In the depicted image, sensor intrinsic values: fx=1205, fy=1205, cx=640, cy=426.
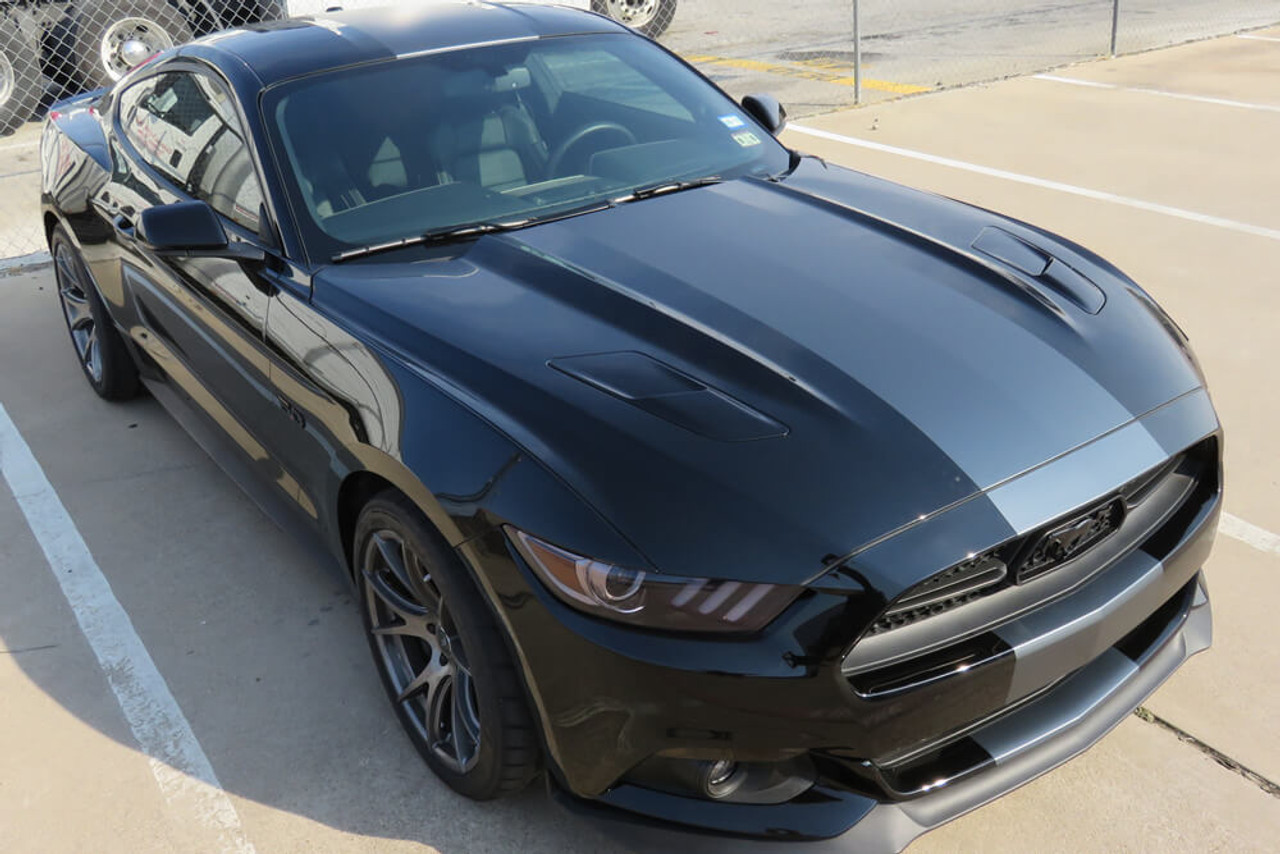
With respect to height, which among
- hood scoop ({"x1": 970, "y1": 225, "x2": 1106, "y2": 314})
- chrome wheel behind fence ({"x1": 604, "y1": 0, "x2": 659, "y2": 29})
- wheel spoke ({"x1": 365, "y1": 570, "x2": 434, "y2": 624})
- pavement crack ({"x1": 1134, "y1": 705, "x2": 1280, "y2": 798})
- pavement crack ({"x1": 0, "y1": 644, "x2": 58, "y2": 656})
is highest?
hood scoop ({"x1": 970, "y1": 225, "x2": 1106, "y2": 314})

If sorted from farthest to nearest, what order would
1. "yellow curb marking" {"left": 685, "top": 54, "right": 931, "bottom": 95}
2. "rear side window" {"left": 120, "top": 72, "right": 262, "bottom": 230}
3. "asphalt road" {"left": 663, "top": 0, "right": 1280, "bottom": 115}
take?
"asphalt road" {"left": 663, "top": 0, "right": 1280, "bottom": 115}
"yellow curb marking" {"left": 685, "top": 54, "right": 931, "bottom": 95}
"rear side window" {"left": 120, "top": 72, "right": 262, "bottom": 230}

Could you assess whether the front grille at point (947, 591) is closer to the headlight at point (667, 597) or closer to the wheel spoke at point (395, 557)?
the headlight at point (667, 597)

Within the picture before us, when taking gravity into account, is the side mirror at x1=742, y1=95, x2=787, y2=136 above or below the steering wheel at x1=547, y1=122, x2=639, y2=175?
below

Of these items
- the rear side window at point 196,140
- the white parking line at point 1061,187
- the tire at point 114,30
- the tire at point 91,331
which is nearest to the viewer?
the rear side window at point 196,140

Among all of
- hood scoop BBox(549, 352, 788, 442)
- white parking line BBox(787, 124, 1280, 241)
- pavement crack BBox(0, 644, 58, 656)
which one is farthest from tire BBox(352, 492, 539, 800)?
white parking line BBox(787, 124, 1280, 241)

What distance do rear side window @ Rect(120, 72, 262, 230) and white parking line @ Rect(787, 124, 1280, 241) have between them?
509 cm

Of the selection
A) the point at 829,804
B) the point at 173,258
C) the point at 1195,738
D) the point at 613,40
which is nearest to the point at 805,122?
the point at 613,40

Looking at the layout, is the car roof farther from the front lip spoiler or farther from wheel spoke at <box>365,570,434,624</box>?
the front lip spoiler

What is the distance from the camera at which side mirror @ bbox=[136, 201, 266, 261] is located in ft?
10.7

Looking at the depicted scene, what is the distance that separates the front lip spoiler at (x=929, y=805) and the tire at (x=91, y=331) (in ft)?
11.0

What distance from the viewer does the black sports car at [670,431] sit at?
86.0 inches

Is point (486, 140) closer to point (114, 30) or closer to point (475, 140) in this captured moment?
point (475, 140)

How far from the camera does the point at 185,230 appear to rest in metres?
3.29

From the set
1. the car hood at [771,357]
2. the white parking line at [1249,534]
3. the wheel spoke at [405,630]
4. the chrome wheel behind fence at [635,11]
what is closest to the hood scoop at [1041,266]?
the car hood at [771,357]
